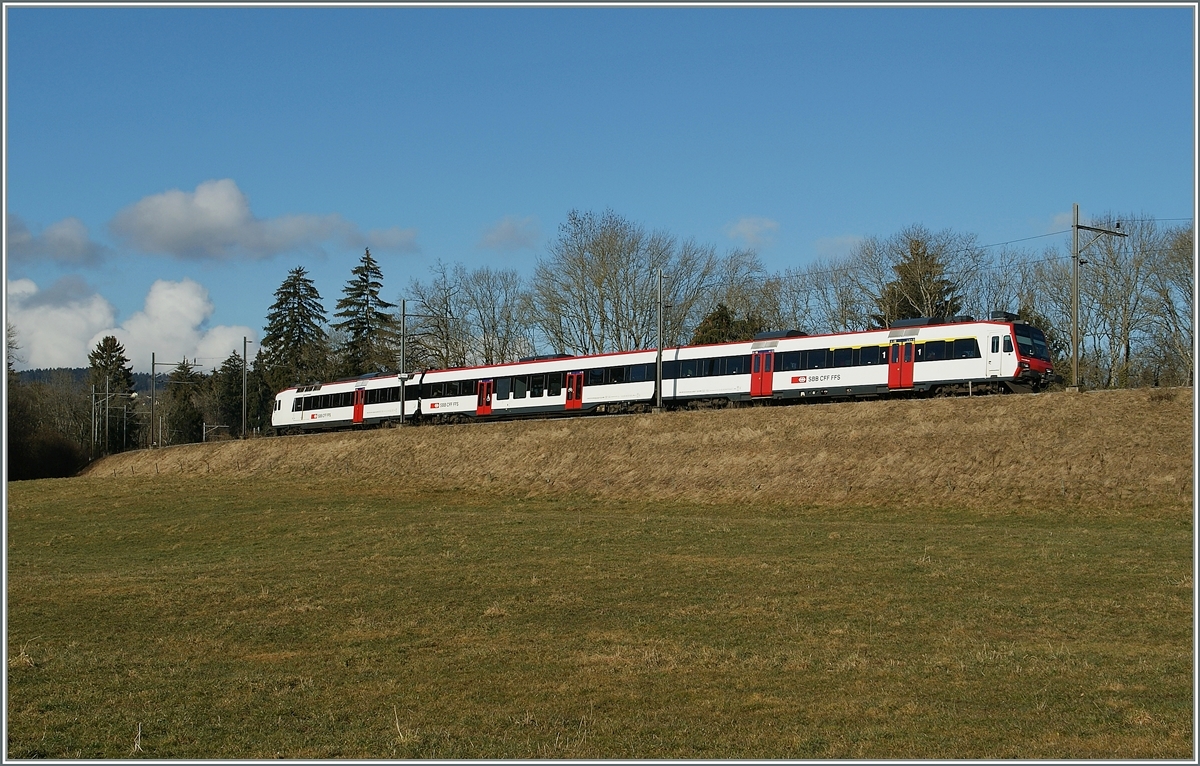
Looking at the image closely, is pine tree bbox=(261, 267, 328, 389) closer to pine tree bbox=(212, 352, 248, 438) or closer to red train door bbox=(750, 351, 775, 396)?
pine tree bbox=(212, 352, 248, 438)

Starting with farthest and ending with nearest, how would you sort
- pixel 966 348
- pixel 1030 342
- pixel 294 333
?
pixel 294 333 → pixel 1030 342 → pixel 966 348

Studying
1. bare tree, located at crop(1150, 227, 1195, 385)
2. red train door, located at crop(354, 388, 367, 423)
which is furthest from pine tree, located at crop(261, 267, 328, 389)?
bare tree, located at crop(1150, 227, 1195, 385)

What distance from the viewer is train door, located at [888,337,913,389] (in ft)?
137

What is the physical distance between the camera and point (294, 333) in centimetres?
10762

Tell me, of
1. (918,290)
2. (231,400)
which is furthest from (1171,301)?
(231,400)

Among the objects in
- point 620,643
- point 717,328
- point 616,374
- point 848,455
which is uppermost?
point 717,328

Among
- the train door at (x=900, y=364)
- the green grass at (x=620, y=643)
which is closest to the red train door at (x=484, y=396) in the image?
the train door at (x=900, y=364)

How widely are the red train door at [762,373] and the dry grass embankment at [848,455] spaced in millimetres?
1783

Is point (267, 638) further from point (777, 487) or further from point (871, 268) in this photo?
point (871, 268)

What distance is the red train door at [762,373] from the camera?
45.4 meters

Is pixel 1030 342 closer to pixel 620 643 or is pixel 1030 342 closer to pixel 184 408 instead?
pixel 620 643

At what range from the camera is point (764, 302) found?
82.4m

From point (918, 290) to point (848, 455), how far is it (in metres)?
38.0

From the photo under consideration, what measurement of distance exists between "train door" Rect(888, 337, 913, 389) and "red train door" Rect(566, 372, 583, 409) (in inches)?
619
